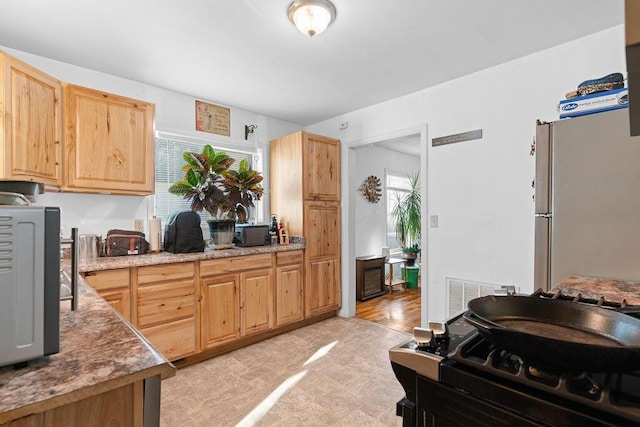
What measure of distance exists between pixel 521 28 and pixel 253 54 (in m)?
1.92

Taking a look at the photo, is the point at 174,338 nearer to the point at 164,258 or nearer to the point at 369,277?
the point at 164,258

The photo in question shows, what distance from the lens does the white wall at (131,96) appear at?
8.20ft

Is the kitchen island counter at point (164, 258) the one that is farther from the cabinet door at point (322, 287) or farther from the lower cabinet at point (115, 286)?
the cabinet door at point (322, 287)

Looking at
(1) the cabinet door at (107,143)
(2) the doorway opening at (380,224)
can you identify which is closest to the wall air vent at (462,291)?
(2) the doorway opening at (380,224)

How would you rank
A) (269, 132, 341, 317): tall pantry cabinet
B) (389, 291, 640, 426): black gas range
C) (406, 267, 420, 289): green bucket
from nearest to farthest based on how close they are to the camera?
1. (389, 291, 640, 426): black gas range
2. (269, 132, 341, 317): tall pantry cabinet
3. (406, 267, 420, 289): green bucket

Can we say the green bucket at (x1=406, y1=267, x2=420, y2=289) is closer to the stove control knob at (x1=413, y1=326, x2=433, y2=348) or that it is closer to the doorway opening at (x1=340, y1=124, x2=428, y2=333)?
the doorway opening at (x1=340, y1=124, x2=428, y2=333)

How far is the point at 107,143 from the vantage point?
2.41 m

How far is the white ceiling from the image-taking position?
6.16 feet

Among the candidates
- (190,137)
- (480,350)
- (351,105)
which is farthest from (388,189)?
(480,350)

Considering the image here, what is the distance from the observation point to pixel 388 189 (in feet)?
18.4

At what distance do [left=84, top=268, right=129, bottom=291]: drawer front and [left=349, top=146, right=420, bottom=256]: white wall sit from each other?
135 inches

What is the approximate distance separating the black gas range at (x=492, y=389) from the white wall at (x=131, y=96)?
2.72 metres

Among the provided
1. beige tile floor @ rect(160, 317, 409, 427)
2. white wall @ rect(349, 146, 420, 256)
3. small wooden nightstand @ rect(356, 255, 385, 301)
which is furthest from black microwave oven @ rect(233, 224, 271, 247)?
white wall @ rect(349, 146, 420, 256)

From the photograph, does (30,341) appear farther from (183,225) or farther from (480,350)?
(183,225)
